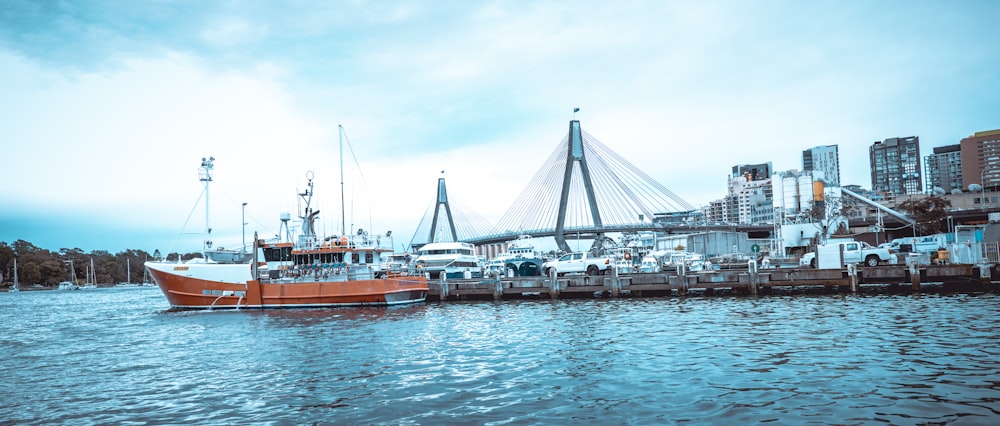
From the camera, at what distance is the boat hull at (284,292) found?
97.3ft

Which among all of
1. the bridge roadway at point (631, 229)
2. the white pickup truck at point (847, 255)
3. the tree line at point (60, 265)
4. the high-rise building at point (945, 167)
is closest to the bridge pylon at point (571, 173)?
the bridge roadway at point (631, 229)

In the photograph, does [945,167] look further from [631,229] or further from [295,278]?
[295,278]

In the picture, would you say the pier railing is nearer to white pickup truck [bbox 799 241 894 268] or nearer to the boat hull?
white pickup truck [bbox 799 241 894 268]

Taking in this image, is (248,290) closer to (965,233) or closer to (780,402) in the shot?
(780,402)

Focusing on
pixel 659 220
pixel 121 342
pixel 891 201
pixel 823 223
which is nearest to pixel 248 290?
pixel 121 342

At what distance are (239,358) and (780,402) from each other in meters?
11.9

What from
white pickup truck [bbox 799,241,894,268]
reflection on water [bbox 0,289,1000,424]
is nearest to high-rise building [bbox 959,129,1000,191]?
white pickup truck [bbox 799,241,894,268]

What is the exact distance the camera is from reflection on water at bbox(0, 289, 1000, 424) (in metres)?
9.28

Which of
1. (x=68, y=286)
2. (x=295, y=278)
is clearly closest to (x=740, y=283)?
(x=295, y=278)

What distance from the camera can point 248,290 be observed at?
99.7 ft

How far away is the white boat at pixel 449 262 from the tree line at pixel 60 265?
63175mm

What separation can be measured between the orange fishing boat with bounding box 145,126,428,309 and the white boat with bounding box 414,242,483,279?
5.78 meters

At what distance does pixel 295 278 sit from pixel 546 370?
21.4 meters

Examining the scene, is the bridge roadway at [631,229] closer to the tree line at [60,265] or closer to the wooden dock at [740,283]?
the wooden dock at [740,283]
